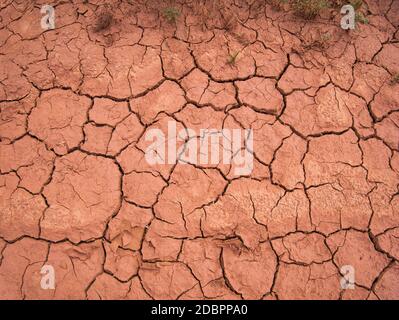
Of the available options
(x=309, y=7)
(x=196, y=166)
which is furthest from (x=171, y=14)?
(x=196, y=166)

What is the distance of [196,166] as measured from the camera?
7.74 ft

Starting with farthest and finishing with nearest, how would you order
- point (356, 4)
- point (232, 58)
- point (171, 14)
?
point (356, 4) → point (171, 14) → point (232, 58)

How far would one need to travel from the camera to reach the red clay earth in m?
2.12

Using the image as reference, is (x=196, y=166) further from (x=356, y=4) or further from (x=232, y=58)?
(x=356, y=4)

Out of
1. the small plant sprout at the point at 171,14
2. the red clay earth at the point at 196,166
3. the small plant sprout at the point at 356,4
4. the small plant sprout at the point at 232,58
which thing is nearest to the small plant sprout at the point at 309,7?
the red clay earth at the point at 196,166

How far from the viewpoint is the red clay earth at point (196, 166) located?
83.7 inches

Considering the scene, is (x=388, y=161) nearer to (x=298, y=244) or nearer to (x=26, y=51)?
(x=298, y=244)

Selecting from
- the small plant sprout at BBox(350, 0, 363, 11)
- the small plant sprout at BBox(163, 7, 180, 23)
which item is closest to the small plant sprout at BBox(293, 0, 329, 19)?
the small plant sprout at BBox(350, 0, 363, 11)

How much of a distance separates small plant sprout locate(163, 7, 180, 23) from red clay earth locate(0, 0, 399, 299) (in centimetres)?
5

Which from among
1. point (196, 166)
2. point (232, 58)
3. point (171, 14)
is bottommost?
point (196, 166)

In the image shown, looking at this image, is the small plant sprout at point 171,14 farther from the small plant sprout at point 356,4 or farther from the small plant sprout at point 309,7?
the small plant sprout at point 356,4

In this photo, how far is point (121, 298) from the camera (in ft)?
6.75

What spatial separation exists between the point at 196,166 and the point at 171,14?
1298 mm

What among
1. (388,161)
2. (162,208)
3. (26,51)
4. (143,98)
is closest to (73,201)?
(162,208)
